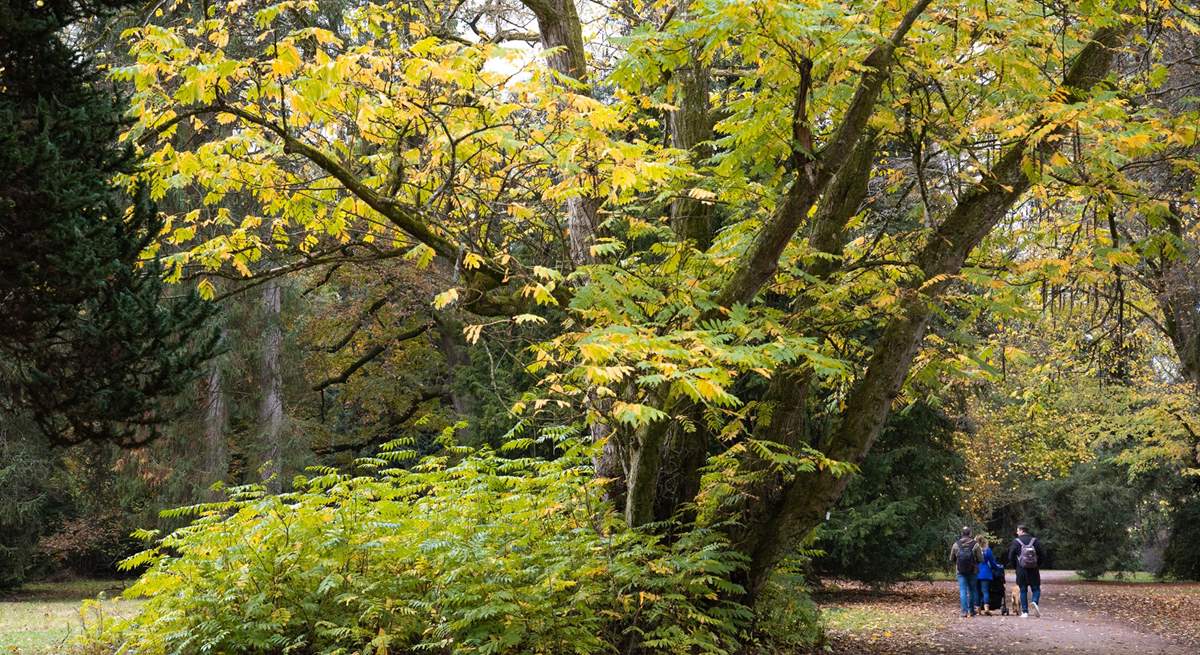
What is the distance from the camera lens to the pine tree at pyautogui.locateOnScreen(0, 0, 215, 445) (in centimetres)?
669

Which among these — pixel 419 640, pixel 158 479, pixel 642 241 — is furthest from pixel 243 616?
pixel 158 479

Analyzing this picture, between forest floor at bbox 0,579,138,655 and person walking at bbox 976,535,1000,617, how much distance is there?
39.5 feet

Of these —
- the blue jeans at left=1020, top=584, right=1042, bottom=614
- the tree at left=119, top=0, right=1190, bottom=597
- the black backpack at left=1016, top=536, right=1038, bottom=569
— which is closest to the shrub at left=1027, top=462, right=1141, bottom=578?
the blue jeans at left=1020, top=584, right=1042, bottom=614

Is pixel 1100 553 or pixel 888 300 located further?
pixel 1100 553

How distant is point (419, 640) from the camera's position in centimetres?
728

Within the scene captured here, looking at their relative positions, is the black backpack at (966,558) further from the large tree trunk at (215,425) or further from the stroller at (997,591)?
the large tree trunk at (215,425)

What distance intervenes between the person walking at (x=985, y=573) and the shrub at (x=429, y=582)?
824 cm

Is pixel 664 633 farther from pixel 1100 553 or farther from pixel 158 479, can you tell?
pixel 1100 553

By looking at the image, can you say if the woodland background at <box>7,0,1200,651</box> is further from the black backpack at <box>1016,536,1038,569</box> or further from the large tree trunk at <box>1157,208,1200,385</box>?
the black backpack at <box>1016,536,1038,569</box>

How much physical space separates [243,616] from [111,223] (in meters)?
3.06

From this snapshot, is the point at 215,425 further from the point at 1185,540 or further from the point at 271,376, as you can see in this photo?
the point at 1185,540

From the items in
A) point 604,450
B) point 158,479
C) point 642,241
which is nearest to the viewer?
point 604,450

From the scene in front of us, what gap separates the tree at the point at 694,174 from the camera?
21.1ft

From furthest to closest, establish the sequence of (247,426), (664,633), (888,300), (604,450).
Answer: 1. (247,426)
2. (604,450)
3. (888,300)
4. (664,633)
